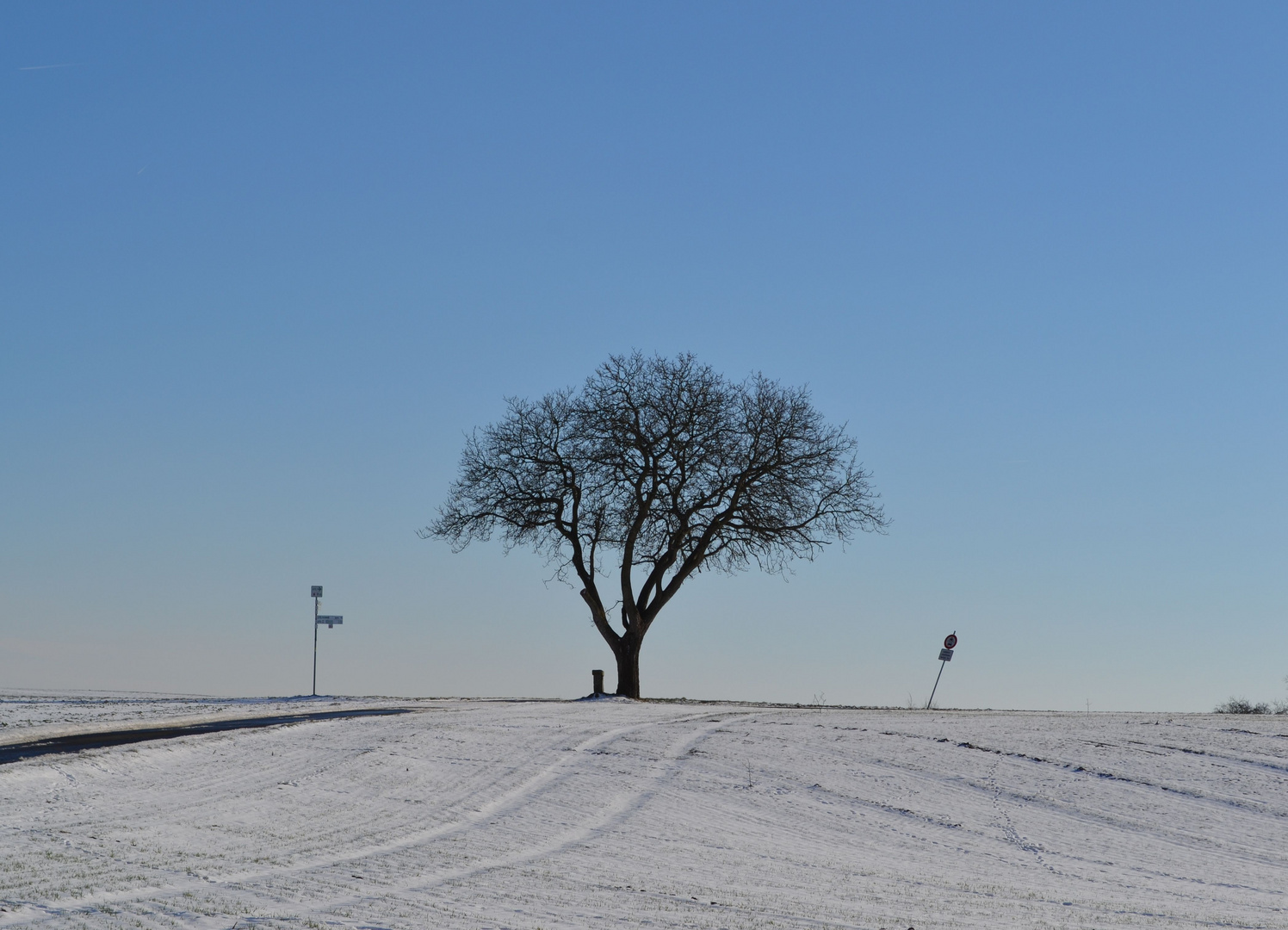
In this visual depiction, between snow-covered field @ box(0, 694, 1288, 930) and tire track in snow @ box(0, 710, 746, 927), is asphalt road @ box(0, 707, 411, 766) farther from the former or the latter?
tire track in snow @ box(0, 710, 746, 927)

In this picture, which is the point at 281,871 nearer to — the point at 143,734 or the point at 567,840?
the point at 567,840

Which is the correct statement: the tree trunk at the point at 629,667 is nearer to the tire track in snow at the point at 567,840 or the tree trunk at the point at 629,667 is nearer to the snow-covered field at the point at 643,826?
the snow-covered field at the point at 643,826

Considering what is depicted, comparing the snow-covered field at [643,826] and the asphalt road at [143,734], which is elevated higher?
the asphalt road at [143,734]

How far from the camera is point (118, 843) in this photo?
1030cm

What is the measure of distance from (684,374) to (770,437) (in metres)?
3.31

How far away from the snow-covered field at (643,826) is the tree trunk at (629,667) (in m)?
13.7

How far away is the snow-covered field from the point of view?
341 inches

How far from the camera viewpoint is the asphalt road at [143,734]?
50.0 feet

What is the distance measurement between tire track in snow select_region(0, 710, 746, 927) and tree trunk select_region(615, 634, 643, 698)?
63.3 feet

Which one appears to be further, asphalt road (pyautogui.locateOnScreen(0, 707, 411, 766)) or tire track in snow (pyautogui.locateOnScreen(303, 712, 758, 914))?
asphalt road (pyautogui.locateOnScreen(0, 707, 411, 766))

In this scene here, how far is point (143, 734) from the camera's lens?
17.9 meters

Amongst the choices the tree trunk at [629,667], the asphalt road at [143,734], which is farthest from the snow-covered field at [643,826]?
the tree trunk at [629,667]

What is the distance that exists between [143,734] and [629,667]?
19.9 meters

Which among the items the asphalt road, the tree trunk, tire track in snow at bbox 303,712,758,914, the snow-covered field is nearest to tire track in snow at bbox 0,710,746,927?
the snow-covered field
